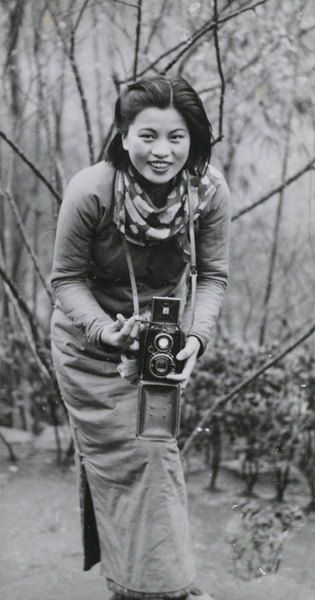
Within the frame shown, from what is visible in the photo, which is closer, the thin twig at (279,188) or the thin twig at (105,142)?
the thin twig at (105,142)

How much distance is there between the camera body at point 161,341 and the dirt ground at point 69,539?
104 cm

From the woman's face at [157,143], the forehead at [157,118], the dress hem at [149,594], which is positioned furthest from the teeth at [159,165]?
the dress hem at [149,594]

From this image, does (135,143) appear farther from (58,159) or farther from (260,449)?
(260,449)

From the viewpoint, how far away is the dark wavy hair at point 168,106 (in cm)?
228

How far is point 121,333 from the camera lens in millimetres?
2205

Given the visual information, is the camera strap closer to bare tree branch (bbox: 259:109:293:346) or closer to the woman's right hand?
the woman's right hand

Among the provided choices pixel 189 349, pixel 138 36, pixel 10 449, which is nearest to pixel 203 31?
pixel 138 36

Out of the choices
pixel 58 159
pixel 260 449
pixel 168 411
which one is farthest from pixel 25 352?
pixel 168 411

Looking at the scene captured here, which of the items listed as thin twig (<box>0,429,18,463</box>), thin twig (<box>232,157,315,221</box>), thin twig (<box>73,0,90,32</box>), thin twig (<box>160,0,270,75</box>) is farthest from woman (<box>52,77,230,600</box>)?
thin twig (<box>0,429,18,463</box>)

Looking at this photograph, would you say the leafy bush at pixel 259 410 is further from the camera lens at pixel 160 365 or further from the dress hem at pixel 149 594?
the camera lens at pixel 160 365

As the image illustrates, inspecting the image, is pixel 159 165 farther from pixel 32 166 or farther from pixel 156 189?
pixel 32 166

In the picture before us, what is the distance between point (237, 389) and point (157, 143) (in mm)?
1607

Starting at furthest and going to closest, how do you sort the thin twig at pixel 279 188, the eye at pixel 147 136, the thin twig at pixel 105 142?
the thin twig at pixel 279 188, the thin twig at pixel 105 142, the eye at pixel 147 136

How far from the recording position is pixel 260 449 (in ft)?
12.2
